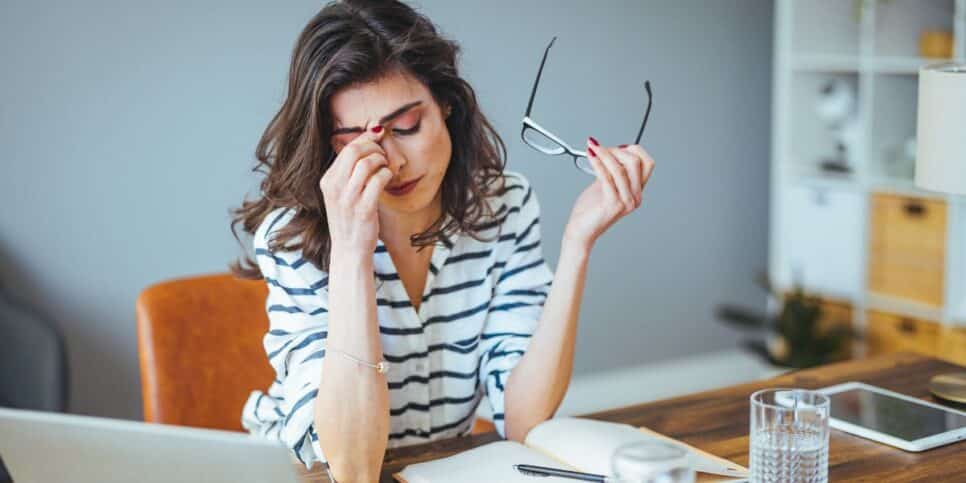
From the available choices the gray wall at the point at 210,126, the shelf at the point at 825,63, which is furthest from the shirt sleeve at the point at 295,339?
the shelf at the point at 825,63

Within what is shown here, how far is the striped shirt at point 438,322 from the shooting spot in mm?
1490

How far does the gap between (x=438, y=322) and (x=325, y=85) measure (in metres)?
0.41

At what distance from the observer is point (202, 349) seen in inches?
67.6

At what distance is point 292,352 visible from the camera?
1.47 m

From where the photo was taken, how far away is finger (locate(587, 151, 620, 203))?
1445 millimetres

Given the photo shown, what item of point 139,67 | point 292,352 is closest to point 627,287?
point 139,67

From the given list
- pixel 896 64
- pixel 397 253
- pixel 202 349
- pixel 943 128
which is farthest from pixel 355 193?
pixel 896 64

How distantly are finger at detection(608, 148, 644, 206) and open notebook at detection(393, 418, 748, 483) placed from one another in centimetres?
33

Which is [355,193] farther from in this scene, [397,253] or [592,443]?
[592,443]

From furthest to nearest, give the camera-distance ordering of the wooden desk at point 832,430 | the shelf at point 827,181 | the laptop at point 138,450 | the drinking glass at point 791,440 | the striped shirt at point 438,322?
1. the shelf at point 827,181
2. the striped shirt at point 438,322
3. the wooden desk at point 832,430
4. the drinking glass at point 791,440
5. the laptop at point 138,450

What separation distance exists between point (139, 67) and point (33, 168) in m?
0.36

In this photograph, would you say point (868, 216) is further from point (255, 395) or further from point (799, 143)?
point (255, 395)

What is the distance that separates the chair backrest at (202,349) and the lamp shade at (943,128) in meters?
1.10

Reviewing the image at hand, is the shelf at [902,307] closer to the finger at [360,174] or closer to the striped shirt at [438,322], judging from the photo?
the striped shirt at [438,322]
